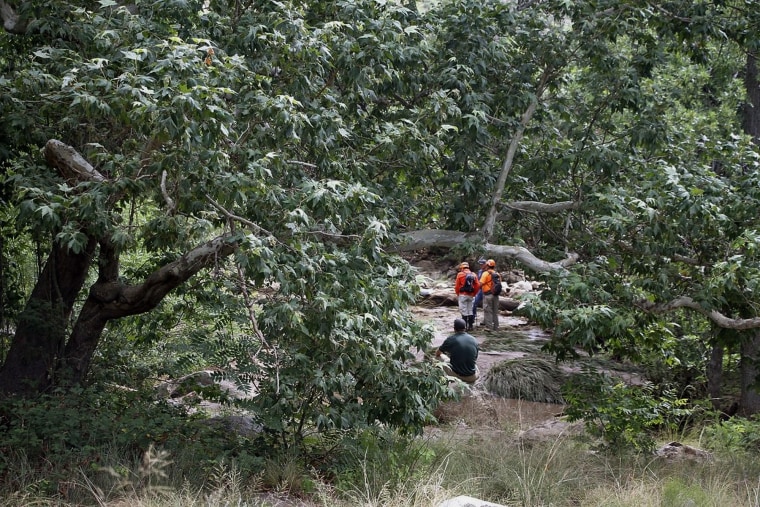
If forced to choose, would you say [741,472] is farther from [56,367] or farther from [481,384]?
[56,367]

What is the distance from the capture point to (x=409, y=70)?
384 inches

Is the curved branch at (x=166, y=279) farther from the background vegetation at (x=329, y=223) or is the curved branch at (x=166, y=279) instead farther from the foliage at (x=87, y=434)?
the foliage at (x=87, y=434)

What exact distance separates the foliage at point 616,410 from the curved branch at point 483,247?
4.46ft

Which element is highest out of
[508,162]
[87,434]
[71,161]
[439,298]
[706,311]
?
[508,162]

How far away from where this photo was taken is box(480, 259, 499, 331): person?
15.9 m

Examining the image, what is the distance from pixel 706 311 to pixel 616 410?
1.43 meters

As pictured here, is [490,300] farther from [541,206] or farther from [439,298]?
[541,206]

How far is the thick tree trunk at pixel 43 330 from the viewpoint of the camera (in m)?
9.02

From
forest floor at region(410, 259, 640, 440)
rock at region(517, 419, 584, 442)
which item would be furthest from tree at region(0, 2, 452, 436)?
rock at region(517, 419, 584, 442)

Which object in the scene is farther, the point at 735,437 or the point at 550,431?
the point at 550,431

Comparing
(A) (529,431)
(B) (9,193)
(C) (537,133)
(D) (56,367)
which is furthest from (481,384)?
(B) (9,193)

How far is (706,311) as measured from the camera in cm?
884

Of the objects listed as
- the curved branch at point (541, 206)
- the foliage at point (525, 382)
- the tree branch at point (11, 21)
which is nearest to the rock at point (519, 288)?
the foliage at point (525, 382)

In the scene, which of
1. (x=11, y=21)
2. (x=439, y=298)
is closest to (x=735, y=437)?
(x=11, y=21)
